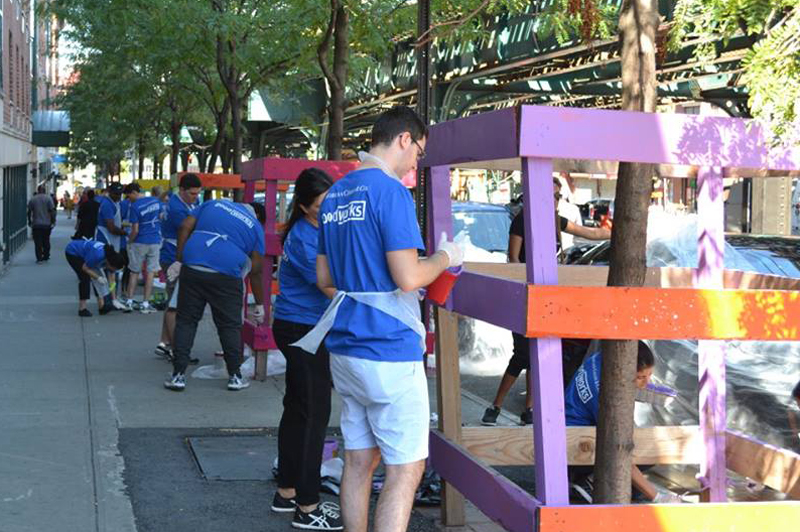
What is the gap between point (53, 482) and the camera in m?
6.64

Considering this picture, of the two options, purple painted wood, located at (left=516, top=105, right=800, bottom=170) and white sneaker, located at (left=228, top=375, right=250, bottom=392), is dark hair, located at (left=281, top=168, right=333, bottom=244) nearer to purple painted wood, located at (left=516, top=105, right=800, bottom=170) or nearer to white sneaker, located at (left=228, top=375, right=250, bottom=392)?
purple painted wood, located at (left=516, top=105, right=800, bottom=170)

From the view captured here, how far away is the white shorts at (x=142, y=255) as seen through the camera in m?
16.8

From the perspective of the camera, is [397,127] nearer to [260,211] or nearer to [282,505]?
[282,505]

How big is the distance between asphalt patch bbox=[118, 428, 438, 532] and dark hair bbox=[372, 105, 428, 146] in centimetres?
219

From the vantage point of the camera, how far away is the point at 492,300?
15.3 ft

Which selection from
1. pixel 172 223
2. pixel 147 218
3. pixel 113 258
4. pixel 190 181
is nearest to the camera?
pixel 190 181

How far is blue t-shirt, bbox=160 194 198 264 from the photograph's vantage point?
1284cm

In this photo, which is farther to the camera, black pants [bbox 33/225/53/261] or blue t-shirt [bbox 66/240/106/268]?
black pants [bbox 33/225/53/261]

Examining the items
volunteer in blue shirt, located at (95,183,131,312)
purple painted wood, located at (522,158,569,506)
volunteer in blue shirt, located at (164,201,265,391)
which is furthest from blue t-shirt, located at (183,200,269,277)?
volunteer in blue shirt, located at (95,183,131,312)

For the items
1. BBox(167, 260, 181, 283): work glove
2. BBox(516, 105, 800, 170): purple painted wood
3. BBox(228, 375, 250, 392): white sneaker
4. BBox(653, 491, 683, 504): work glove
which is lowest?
BBox(228, 375, 250, 392): white sneaker

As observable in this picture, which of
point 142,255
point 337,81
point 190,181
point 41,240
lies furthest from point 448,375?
point 41,240

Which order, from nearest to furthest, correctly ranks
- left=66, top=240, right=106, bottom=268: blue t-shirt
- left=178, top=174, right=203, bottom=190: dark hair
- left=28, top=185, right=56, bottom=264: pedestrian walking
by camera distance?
left=178, top=174, right=203, bottom=190: dark hair
left=66, top=240, right=106, bottom=268: blue t-shirt
left=28, top=185, right=56, bottom=264: pedestrian walking

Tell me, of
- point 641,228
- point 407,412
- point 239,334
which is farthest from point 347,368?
point 239,334

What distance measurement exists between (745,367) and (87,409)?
4.92m
